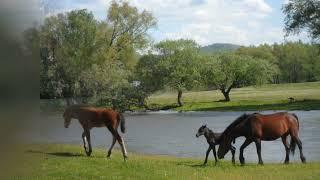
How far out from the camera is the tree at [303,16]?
64.8 m

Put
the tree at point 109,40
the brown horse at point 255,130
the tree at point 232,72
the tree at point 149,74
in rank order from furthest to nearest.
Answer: the tree at point 232,72
the tree at point 149,74
the tree at point 109,40
the brown horse at point 255,130

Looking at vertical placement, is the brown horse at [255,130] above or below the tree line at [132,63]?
below

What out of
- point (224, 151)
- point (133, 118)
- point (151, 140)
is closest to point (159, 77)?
point (133, 118)

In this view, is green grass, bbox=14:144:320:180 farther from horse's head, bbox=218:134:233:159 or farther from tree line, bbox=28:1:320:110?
tree line, bbox=28:1:320:110

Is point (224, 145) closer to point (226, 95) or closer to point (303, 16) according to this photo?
point (303, 16)

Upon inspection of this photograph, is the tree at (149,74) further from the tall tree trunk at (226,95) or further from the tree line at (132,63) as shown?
the tall tree trunk at (226,95)

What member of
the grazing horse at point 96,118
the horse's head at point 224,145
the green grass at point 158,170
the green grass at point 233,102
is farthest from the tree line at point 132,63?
the green grass at point 158,170

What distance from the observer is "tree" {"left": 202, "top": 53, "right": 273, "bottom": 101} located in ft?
290

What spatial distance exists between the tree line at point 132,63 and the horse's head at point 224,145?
16505mm

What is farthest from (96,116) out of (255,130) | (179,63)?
(179,63)

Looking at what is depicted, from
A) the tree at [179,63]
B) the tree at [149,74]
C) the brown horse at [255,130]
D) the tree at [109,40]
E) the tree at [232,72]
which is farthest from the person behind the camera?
the tree at [232,72]

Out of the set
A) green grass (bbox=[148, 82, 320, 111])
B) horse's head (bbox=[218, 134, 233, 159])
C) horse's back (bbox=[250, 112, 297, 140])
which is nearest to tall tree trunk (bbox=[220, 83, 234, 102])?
green grass (bbox=[148, 82, 320, 111])

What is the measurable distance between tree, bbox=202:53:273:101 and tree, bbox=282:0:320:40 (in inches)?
843

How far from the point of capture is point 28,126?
112 inches
